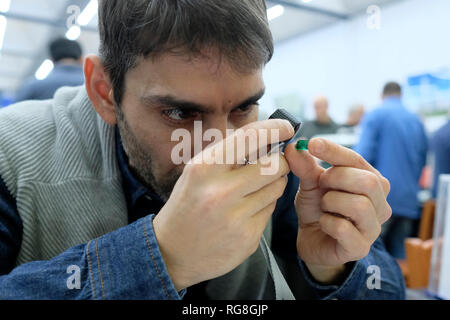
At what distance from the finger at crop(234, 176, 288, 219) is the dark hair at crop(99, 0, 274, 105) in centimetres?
21

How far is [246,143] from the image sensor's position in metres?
0.44

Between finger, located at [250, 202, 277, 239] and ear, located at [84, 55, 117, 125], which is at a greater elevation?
ear, located at [84, 55, 117, 125]

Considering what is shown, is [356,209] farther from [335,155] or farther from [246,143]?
[246,143]

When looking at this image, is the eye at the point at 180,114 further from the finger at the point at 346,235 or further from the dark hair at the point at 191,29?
the finger at the point at 346,235

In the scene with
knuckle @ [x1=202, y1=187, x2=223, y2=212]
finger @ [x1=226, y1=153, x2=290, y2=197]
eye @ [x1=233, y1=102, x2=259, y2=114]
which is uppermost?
eye @ [x1=233, y1=102, x2=259, y2=114]

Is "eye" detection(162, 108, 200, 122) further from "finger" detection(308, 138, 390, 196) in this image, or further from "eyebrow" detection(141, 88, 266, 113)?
"finger" detection(308, 138, 390, 196)

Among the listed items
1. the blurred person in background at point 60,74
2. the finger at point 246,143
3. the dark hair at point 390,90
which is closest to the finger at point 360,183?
the finger at point 246,143

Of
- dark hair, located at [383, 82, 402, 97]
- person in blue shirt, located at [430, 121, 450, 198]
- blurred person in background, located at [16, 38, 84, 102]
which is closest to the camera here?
dark hair, located at [383, 82, 402, 97]

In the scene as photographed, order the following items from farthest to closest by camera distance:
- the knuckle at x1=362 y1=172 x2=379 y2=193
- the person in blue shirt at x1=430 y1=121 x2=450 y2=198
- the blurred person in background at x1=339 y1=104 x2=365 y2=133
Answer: the blurred person in background at x1=339 y1=104 x2=365 y2=133
the person in blue shirt at x1=430 y1=121 x2=450 y2=198
the knuckle at x1=362 y1=172 x2=379 y2=193

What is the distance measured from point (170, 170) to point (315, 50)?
0.58 m

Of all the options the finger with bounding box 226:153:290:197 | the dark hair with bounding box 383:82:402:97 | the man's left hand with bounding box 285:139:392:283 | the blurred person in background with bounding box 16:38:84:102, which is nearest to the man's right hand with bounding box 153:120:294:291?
the finger with bounding box 226:153:290:197

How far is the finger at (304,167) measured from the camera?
529mm

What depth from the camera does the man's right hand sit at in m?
0.41

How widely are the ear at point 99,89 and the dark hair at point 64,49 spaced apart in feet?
2.55
